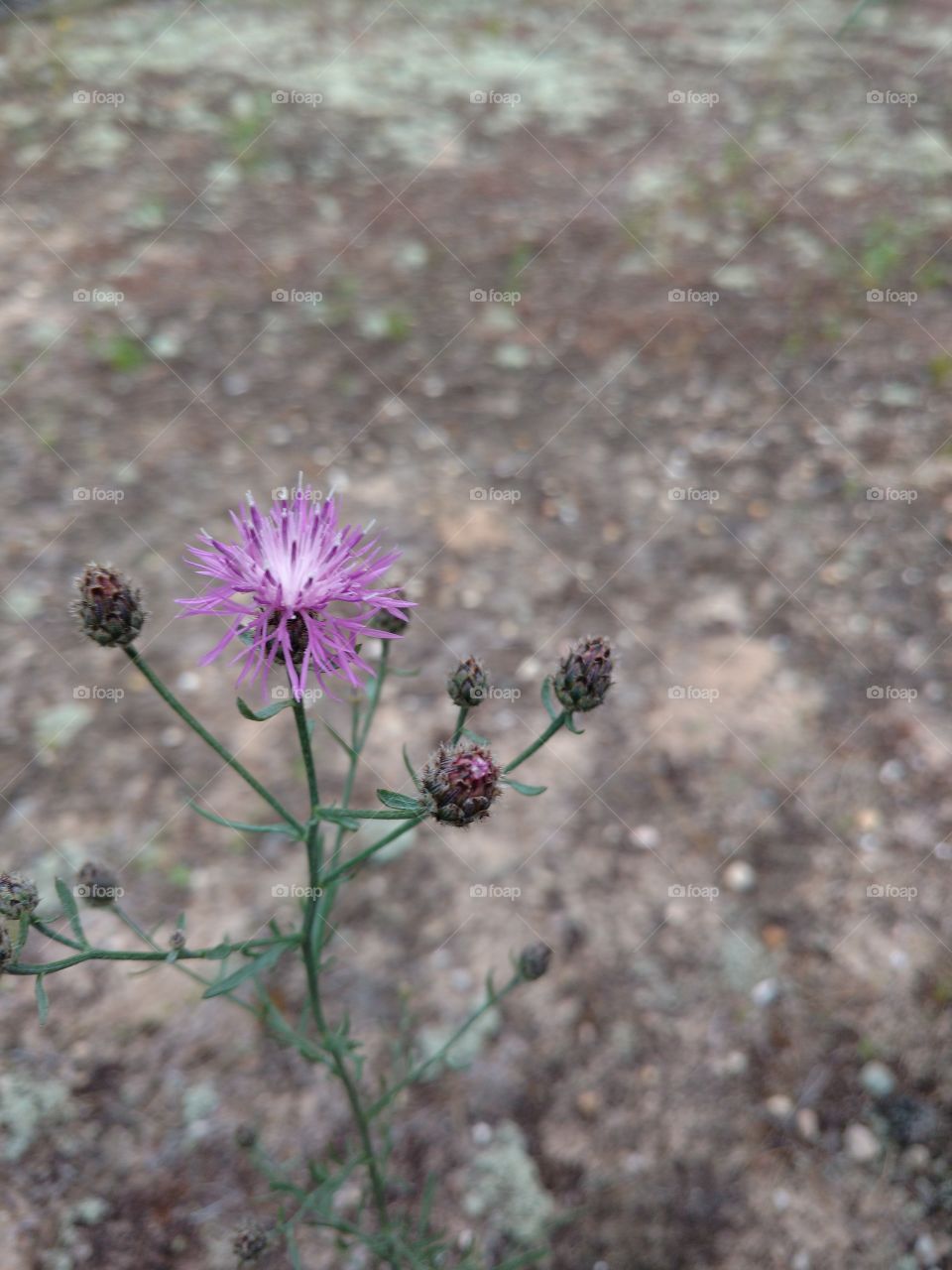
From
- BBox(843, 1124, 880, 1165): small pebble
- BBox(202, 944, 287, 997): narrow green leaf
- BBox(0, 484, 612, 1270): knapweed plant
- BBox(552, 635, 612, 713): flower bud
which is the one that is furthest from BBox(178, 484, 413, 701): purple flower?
BBox(843, 1124, 880, 1165): small pebble

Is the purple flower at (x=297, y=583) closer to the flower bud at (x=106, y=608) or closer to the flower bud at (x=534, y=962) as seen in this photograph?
the flower bud at (x=106, y=608)

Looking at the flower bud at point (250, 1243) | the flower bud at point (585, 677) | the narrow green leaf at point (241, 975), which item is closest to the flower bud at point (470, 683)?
the flower bud at point (585, 677)

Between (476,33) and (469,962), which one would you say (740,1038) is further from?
(476,33)

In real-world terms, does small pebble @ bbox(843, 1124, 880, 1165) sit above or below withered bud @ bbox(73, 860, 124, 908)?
below

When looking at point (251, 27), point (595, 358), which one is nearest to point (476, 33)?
point (251, 27)

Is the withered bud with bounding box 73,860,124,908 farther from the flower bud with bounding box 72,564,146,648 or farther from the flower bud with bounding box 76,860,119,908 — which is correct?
the flower bud with bounding box 72,564,146,648

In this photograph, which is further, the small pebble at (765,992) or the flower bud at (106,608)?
the small pebble at (765,992)
